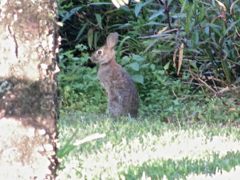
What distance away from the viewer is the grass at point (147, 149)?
5.16 meters

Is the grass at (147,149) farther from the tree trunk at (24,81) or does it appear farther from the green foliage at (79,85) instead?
the green foliage at (79,85)

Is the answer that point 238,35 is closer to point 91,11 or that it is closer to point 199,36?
point 199,36

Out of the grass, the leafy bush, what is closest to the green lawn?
the grass

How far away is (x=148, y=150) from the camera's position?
6.35m

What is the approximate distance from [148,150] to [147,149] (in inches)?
1.4

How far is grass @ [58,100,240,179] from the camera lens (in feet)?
16.9

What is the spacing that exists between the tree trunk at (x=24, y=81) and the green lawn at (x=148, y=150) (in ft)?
0.98

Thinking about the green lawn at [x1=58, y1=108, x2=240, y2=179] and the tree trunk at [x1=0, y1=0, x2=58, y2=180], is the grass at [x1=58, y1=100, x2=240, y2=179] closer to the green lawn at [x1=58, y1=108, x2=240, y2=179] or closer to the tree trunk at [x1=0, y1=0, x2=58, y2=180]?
the green lawn at [x1=58, y1=108, x2=240, y2=179]

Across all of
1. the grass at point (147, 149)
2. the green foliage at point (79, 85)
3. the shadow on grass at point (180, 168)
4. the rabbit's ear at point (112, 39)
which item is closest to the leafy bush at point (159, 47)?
the green foliage at point (79, 85)

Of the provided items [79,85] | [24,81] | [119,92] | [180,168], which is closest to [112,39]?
[119,92]

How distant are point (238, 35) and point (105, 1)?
2.78m

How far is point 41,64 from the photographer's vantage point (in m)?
3.73

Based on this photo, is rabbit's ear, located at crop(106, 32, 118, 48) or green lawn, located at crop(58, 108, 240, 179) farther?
rabbit's ear, located at crop(106, 32, 118, 48)

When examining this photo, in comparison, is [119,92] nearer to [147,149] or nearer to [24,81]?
[147,149]
